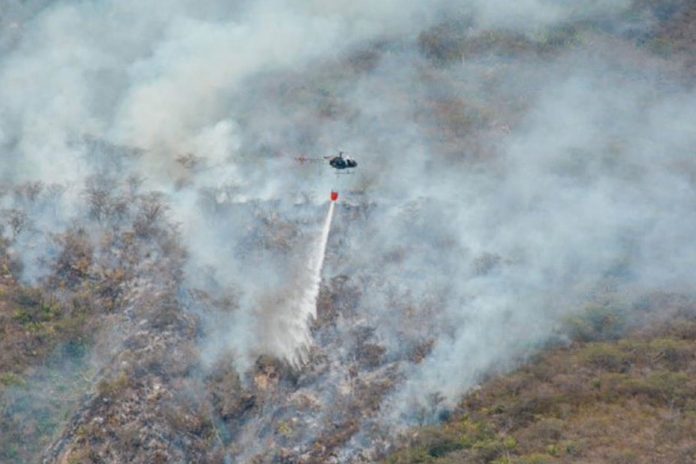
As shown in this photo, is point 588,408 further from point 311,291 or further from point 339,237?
point 339,237

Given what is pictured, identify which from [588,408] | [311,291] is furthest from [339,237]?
[588,408]

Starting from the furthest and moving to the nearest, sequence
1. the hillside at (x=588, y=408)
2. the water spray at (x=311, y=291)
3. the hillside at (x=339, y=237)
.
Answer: the water spray at (x=311, y=291)
the hillside at (x=339, y=237)
the hillside at (x=588, y=408)

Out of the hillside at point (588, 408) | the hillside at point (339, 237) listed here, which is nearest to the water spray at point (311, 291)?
the hillside at point (339, 237)

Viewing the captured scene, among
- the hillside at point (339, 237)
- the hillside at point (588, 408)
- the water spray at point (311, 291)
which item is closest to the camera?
the hillside at point (588, 408)

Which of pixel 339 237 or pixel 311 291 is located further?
pixel 339 237

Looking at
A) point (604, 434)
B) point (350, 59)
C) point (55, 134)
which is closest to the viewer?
point (604, 434)

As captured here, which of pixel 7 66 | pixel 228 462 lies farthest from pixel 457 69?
pixel 228 462

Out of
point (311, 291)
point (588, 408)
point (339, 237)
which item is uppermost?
point (339, 237)

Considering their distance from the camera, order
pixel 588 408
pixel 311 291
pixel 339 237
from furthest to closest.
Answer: pixel 339 237 < pixel 311 291 < pixel 588 408

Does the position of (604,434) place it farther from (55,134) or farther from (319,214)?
(55,134)

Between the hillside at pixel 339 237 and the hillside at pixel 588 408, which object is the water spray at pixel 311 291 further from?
the hillside at pixel 588 408

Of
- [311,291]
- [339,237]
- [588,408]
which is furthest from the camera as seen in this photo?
[339,237]
